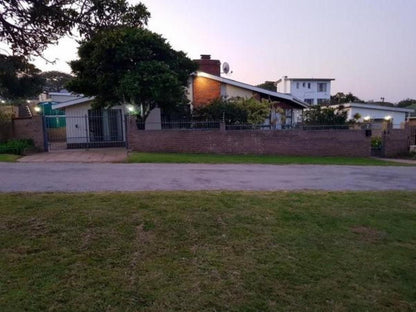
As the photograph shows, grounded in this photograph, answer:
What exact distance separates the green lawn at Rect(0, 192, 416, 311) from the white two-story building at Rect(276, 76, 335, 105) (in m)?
56.5

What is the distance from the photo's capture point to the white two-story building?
61.0m

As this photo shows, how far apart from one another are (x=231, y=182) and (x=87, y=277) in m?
6.05

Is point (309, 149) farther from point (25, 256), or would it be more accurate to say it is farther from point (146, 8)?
point (25, 256)

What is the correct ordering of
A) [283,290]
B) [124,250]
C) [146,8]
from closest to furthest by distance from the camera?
[283,290] → [124,250] → [146,8]

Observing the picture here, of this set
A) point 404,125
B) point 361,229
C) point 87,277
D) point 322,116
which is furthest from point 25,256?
point 404,125

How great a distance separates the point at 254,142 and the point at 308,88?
47.4 m

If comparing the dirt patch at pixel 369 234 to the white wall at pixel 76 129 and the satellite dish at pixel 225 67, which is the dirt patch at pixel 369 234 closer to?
the white wall at pixel 76 129

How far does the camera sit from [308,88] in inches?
2435

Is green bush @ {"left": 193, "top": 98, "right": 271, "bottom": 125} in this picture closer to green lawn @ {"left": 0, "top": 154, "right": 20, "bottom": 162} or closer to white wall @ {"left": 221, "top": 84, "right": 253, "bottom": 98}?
white wall @ {"left": 221, "top": 84, "right": 253, "bottom": 98}

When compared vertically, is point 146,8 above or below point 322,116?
above

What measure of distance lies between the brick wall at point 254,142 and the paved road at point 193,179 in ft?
16.7

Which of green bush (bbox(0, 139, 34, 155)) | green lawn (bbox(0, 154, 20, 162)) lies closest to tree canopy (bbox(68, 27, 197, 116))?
green bush (bbox(0, 139, 34, 155))

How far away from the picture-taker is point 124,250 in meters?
4.50

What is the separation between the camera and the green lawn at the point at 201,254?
11.7 ft
